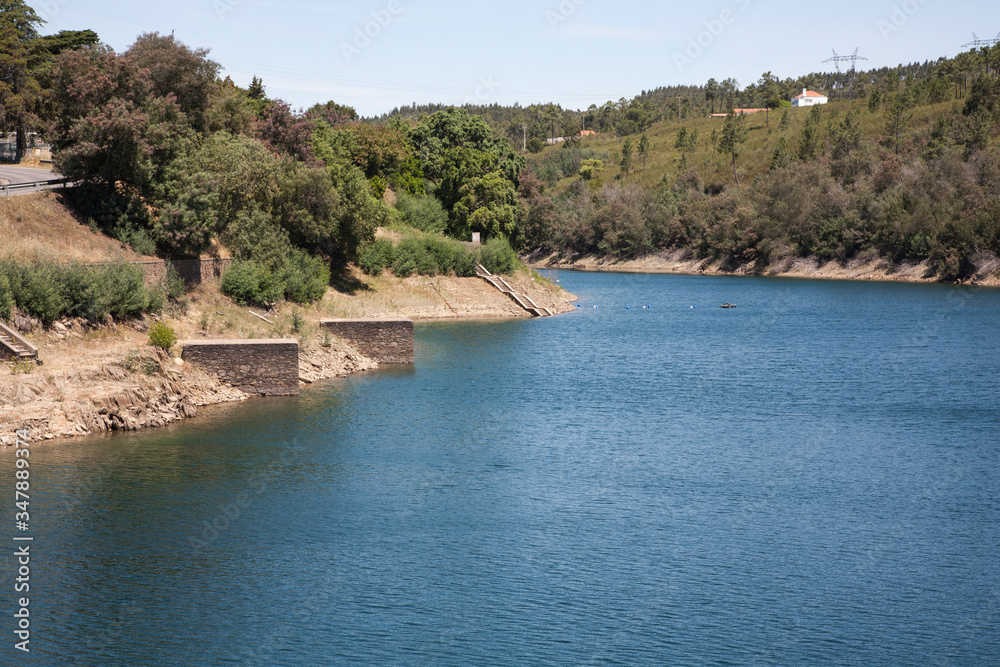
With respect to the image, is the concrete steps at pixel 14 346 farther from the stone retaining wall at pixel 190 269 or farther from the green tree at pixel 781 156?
the green tree at pixel 781 156

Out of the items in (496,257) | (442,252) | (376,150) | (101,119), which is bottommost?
(496,257)

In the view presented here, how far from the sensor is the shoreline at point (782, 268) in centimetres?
12501

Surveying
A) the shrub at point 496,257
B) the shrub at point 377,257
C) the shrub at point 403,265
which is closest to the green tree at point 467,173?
the shrub at point 496,257

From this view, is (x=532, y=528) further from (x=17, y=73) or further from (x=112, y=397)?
(x=17, y=73)

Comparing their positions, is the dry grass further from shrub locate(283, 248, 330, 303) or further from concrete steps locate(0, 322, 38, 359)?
shrub locate(283, 248, 330, 303)

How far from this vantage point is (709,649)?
2075 cm

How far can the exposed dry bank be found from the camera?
3622 centimetres

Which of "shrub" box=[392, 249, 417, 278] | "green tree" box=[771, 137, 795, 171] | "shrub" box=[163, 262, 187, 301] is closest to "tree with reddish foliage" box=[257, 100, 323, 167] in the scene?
"shrub" box=[392, 249, 417, 278]

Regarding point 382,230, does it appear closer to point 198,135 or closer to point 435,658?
point 198,135

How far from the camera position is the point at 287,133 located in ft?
250

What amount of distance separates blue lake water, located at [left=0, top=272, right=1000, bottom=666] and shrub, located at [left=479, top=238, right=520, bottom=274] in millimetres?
37957

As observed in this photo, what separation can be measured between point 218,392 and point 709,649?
30.1 metres

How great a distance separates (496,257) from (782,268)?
7402cm

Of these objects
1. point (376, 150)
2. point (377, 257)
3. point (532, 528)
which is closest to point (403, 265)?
point (377, 257)
